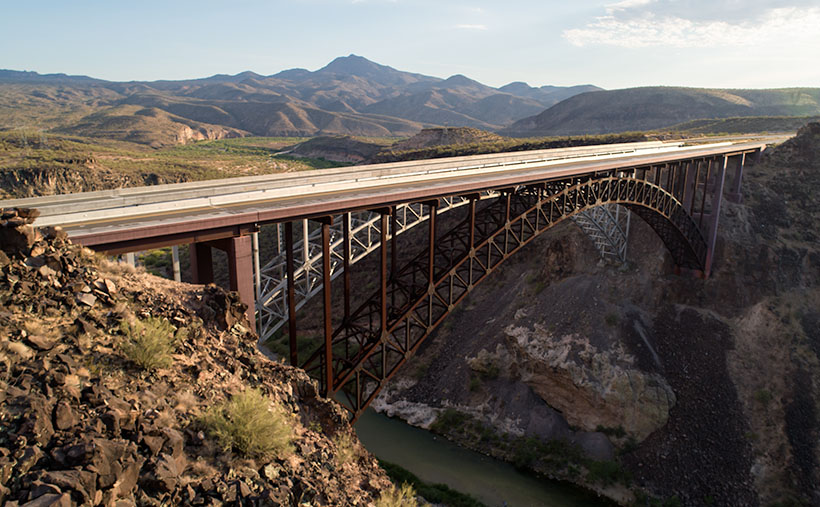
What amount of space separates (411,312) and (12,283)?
28.9ft

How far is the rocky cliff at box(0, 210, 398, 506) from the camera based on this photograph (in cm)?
464

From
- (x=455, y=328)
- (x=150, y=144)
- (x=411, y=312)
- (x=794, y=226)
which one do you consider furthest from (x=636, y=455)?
(x=150, y=144)

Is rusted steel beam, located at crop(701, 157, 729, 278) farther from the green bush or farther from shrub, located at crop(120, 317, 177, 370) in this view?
shrub, located at crop(120, 317, 177, 370)

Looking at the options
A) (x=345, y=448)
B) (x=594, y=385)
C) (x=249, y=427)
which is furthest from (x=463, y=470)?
(x=249, y=427)

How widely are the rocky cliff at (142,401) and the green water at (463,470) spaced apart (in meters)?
14.2

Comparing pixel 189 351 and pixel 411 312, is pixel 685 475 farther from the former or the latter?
pixel 189 351

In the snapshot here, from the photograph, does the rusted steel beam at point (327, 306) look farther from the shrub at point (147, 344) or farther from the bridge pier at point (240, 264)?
the shrub at point (147, 344)

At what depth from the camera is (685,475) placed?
802 inches

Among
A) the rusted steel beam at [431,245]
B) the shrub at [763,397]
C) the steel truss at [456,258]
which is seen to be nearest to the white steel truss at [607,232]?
the steel truss at [456,258]

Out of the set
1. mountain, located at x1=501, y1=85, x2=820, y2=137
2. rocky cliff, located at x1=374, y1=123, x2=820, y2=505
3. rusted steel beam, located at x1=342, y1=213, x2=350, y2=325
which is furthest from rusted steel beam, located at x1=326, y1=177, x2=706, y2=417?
mountain, located at x1=501, y1=85, x2=820, y2=137

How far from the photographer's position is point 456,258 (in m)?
15.5

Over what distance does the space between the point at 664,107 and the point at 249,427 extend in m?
132

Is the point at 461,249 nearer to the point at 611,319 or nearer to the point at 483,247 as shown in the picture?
the point at 483,247

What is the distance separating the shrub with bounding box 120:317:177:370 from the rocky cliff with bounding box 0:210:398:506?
0.7 inches
